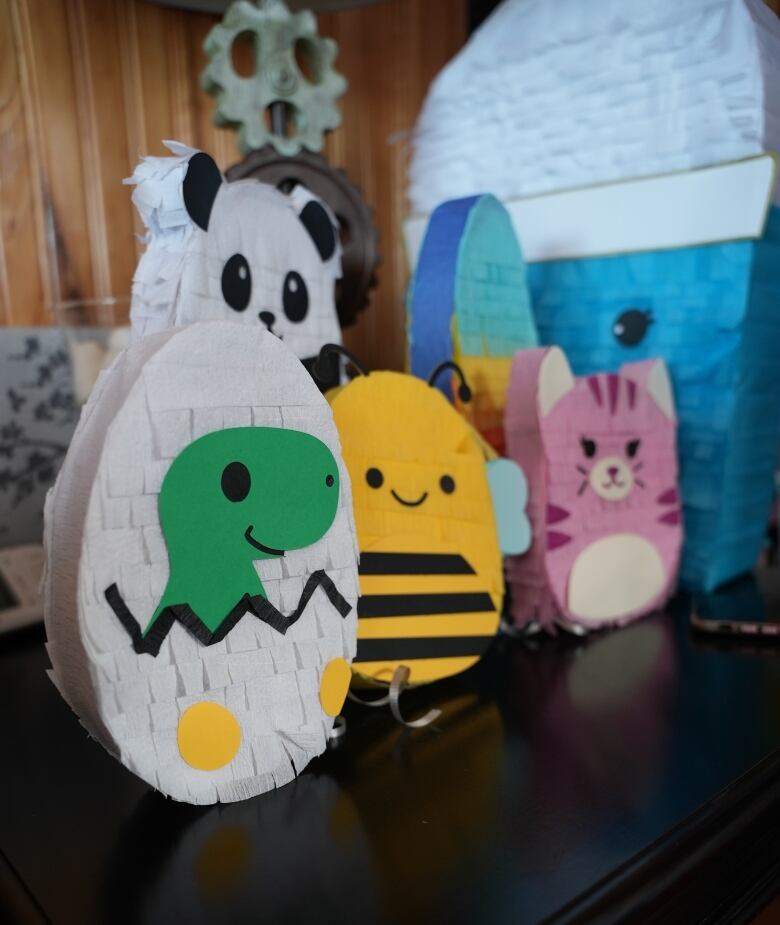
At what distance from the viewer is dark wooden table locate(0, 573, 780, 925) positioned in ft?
1.14

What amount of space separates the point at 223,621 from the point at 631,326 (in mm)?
549

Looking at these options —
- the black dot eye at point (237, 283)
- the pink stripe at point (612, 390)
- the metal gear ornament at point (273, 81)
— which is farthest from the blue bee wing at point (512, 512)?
the metal gear ornament at point (273, 81)

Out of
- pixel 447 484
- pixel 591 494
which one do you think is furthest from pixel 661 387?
pixel 447 484

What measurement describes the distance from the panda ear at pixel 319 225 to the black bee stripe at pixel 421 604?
0.26 metres

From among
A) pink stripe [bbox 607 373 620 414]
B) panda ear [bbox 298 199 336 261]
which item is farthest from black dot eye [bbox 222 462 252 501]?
pink stripe [bbox 607 373 620 414]

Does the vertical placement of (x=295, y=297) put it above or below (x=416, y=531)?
Result: above

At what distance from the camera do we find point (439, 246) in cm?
69

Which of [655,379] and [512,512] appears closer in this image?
[512,512]

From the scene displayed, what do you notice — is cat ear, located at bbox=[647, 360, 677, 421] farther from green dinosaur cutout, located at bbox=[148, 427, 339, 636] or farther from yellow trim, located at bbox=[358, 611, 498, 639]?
green dinosaur cutout, located at bbox=[148, 427, 339, 636]

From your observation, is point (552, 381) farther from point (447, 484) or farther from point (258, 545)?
point (258, 545)

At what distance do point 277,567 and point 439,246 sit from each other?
0.37 meters

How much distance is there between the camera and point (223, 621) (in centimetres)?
41

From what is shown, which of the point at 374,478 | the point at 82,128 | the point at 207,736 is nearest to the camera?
the point at 207,736

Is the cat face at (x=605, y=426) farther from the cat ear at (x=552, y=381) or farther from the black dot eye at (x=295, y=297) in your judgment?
the black dot eye at (x=295, y=297)
